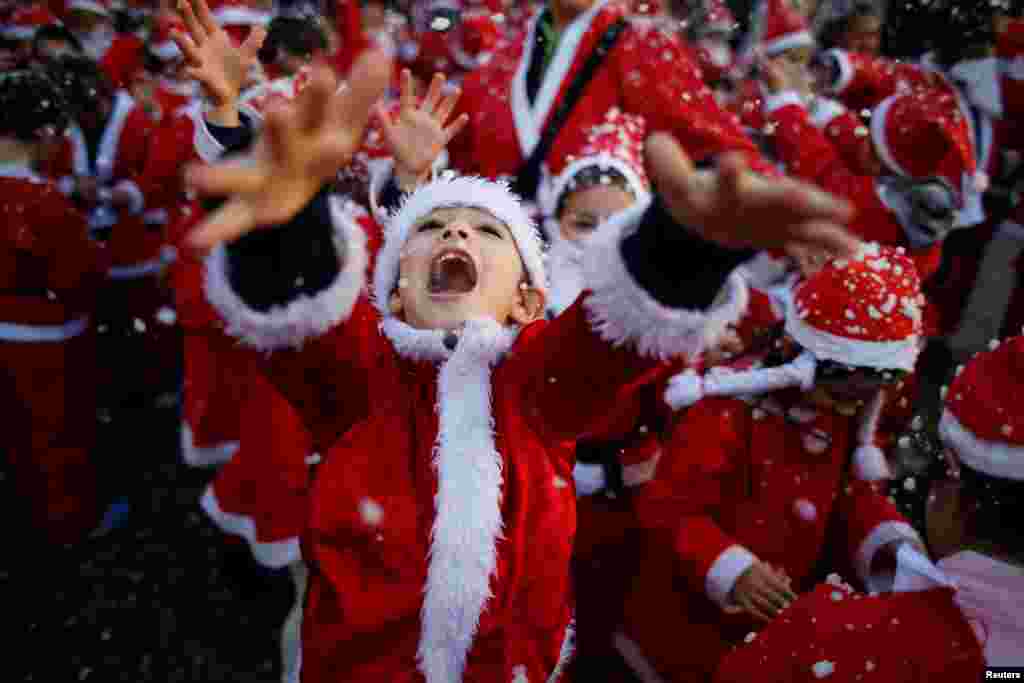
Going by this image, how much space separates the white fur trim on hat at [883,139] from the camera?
3.12 meters

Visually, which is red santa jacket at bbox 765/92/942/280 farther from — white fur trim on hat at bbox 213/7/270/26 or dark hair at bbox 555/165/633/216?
white fur trim on hat at bbox 213/7/270/26

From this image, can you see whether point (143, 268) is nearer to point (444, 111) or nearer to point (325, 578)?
point (444, 111)

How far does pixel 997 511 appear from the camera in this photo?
3.86ft

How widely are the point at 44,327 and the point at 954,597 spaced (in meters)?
3.07

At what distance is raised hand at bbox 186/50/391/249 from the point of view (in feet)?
2.77

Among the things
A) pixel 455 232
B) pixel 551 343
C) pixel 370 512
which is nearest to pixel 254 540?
pixel 370 512

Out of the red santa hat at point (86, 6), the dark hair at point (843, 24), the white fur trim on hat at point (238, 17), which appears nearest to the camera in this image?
the white fur trim on hat at point (238, 17)

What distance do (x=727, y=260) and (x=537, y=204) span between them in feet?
6.36

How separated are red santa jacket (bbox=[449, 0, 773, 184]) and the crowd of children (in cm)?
1

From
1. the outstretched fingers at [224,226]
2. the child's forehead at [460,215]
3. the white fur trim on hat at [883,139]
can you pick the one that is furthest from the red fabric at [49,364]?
the white fur trim on hat at [883,139]

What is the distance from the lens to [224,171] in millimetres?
811

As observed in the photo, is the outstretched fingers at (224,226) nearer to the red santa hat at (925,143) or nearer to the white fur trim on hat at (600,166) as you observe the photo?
the white fur trim on hat at (600,166)

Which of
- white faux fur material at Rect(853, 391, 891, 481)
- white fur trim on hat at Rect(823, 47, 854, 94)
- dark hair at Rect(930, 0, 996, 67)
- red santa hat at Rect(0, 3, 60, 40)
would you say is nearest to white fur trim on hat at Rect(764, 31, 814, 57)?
white fur trim on hat at Rect(823, 47, 854, 94)

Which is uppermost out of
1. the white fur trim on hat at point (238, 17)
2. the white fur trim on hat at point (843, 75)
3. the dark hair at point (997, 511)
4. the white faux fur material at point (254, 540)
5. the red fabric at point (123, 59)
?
the dark hair at point (997, 511)
